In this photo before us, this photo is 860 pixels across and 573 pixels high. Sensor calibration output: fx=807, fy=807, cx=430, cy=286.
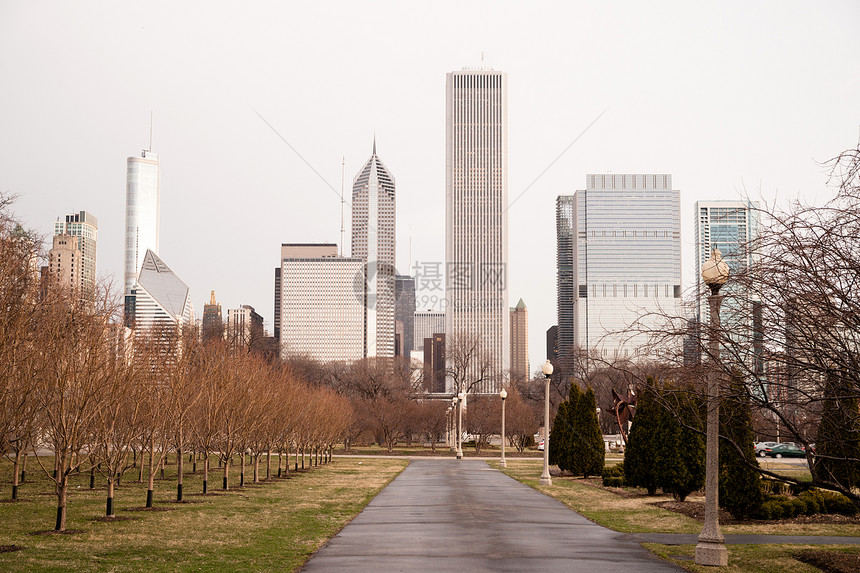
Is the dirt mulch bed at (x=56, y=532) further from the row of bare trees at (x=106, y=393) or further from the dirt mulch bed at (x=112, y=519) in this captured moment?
the dirt mulch bed at (x=112, y=519)

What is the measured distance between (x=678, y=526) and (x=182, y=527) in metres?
11.2

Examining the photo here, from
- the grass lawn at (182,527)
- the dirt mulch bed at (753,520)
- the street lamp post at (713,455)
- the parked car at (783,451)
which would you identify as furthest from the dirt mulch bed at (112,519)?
the parked car at (783,451)

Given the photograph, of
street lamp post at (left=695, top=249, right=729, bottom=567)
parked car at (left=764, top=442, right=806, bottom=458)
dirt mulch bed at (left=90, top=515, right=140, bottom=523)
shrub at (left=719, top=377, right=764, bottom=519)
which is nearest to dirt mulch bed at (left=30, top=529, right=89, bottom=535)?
dirt mulch bed at (left=90, top=515, right=140, bottom=523)

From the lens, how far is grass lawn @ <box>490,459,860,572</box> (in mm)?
13617

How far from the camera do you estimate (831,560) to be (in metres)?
13.4

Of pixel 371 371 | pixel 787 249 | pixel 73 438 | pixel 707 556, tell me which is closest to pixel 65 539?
pixel 73 438

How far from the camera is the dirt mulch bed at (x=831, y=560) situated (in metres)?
12.8

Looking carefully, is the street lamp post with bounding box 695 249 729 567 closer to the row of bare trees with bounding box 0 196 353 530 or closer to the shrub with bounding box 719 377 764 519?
the shrub with bounding box 719 377 764 519

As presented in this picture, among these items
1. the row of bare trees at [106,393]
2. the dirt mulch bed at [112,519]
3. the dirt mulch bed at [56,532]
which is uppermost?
the row of bare trees at [106,393]

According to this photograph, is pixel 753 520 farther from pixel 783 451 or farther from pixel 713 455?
pixel 783 451

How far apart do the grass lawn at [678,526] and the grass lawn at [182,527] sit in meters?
6.44

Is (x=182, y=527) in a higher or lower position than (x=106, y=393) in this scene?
lower

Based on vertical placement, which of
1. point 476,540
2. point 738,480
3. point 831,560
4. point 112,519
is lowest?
point 112,519

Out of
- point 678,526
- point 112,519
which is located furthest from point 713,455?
point 112,519
